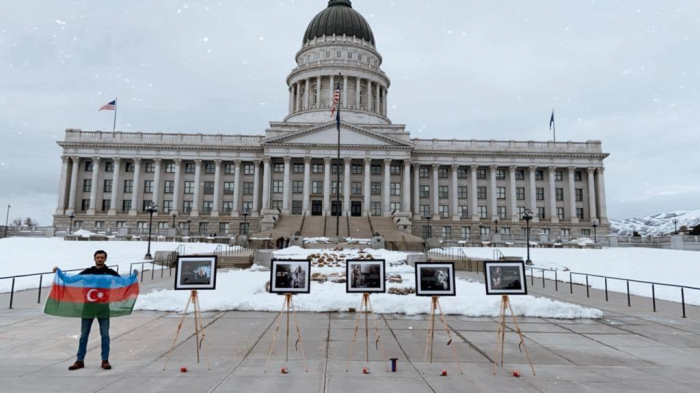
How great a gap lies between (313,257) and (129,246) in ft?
82.6

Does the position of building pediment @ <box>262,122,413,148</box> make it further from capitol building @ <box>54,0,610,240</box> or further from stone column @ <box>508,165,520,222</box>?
stone column @ <box>508,165,520,222</box>

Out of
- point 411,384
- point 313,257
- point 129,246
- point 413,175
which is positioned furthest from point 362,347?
point 413,175

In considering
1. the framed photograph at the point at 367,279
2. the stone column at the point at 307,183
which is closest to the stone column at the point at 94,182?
the stone column at the point at 307,183

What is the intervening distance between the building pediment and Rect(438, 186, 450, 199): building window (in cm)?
1064

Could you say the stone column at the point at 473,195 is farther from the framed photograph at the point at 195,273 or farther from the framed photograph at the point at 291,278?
the framed photograph at the point at 195,273

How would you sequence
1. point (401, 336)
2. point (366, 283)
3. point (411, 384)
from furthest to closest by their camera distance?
point (401, 336), point (366, 283), point (411, 384)

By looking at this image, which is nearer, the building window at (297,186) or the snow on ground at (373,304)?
the snow on ground at (373,304)

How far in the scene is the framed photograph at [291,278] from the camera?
340 inches

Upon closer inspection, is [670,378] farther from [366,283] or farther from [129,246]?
[129,246]

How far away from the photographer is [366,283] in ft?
29.0

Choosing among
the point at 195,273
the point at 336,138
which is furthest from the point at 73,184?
the point at 195,273

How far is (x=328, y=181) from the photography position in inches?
2586

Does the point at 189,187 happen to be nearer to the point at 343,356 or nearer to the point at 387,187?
the point at 387,187

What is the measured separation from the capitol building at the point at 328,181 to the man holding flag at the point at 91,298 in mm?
57039
